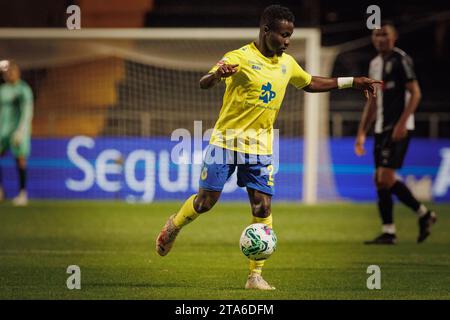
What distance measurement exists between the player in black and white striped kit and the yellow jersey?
3.69 meters

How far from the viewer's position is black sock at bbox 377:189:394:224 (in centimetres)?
1088

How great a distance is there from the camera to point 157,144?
17.9 m

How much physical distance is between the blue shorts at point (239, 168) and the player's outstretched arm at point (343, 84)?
0.78 metres

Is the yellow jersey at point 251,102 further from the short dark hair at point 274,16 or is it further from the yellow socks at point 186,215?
the yellow socks at point 186,215

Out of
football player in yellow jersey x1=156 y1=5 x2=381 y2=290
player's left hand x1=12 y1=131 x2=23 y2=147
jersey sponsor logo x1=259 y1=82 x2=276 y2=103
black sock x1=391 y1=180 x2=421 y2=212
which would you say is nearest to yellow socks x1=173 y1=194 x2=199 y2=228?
football player in yellow jersey x1=156 y1=5 x2=381 y2=290

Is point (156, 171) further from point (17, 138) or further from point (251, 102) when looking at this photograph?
point (251, 102)

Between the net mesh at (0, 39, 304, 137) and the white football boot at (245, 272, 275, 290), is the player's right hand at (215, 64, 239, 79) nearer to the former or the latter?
the white football boot at (245, 272, 275, 290)

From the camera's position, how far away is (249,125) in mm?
7184

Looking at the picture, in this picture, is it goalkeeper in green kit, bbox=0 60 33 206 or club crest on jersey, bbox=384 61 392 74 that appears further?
goalkeeper in green kit, bbox=0 60 33 206

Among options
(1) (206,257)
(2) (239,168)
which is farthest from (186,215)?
(1) (206,257)

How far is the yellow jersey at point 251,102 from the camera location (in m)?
7.13

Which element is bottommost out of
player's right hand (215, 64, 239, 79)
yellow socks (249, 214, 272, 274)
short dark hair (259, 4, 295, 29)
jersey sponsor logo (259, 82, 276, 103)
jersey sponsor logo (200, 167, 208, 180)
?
yellow socks (249, 214, 272, 274)
